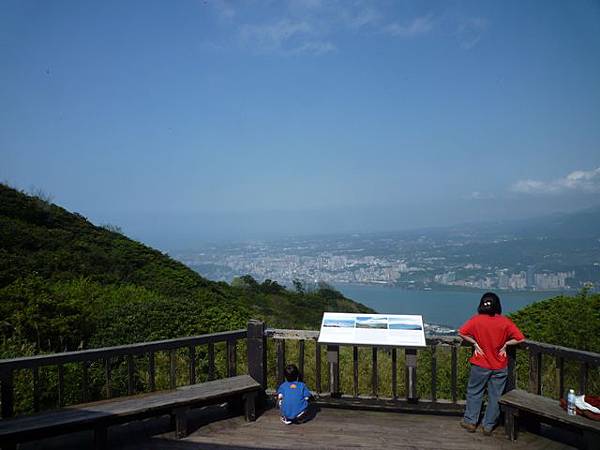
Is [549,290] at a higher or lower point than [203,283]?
lower

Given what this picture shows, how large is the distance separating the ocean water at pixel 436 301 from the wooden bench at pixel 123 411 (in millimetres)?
34095

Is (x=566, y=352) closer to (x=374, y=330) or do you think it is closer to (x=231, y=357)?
(x=374, y=330)

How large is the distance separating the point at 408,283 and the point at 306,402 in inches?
2822

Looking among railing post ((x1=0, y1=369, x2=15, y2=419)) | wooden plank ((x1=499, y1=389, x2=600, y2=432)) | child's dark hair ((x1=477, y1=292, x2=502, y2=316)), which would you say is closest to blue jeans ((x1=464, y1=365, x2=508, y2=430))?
wooden plank ((x1=499, y1=389, x2=600, y2=432))

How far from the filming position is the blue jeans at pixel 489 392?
15.2ft

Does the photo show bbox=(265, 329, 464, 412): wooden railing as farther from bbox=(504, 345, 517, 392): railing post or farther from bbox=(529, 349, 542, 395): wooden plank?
bbox=(529, 349, 542, 395): wooden plank

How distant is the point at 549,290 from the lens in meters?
52.8

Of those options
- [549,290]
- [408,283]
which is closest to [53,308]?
[549,290]

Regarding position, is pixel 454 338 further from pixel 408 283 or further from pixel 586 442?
pixel 408 283

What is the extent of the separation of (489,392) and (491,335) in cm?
59

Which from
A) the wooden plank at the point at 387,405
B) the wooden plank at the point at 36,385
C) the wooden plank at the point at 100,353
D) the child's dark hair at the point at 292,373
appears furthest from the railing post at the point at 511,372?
the wooden plank at the point at 36,385

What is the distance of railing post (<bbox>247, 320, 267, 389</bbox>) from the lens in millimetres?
5316

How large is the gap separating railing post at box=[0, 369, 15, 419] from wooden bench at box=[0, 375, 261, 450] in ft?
0.91

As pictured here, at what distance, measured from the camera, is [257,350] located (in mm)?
5324
